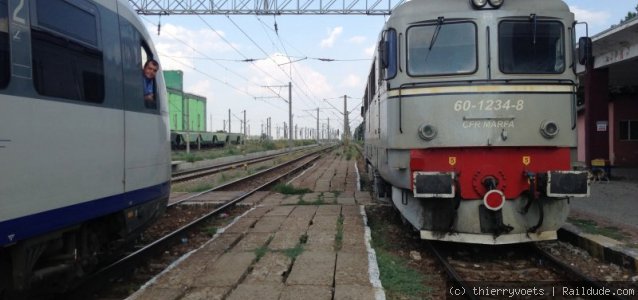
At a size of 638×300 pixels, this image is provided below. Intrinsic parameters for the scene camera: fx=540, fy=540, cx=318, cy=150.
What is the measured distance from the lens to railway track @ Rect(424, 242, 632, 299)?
5309 millimetres

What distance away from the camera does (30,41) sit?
13.0ft

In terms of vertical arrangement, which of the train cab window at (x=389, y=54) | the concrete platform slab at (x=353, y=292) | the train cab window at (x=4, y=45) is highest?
the train cab window at (x=389, y=54)

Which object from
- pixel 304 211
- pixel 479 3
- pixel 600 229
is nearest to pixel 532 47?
pixel 479 3

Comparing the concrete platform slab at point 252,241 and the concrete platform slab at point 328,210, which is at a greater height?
the concrete platform slab at point 328,210

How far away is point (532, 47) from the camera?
268 inches

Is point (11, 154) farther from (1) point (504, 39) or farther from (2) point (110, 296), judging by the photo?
(1) point (504, 39)

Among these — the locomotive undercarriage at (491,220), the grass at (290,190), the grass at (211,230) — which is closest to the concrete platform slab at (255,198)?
the grass at (290,190)

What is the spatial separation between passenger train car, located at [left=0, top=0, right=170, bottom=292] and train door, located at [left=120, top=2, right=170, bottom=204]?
0.01 meters

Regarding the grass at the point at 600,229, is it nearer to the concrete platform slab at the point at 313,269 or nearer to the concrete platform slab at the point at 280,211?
the concrete platform slab at the point at 313,269

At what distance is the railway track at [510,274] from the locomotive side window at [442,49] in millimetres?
2327

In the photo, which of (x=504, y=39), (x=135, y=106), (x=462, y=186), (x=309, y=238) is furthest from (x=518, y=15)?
(x=135, y=106)

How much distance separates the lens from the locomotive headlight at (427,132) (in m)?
6.66

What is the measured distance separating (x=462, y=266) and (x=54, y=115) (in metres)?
4.75

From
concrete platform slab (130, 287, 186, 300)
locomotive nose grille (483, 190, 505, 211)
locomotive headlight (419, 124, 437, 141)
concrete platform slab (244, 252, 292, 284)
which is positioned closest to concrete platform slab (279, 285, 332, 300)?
concrete platform slab (244, 252, 292, 284)
